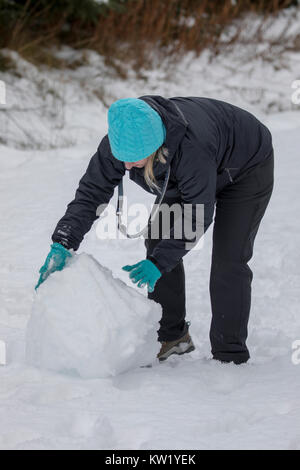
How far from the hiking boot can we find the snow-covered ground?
0.06 metres

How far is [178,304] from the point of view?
292cm

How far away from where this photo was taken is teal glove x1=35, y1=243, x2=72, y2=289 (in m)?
2.44

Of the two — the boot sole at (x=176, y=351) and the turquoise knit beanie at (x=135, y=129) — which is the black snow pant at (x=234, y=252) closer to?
the boot sole at (x=176, y=351)

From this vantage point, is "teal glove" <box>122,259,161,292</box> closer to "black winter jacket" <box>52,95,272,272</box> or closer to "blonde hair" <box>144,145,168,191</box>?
"black winter jacket" <box>52,95,272,272</box>

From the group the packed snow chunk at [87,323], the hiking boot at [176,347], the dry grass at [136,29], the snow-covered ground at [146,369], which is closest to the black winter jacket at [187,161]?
the packed snow chunk at [87,323]

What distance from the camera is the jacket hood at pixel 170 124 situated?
223cm

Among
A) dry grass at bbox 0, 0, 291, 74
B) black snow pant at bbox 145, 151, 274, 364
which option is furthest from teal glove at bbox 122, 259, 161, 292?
dry grass at bbox 0, 0, 291, 74

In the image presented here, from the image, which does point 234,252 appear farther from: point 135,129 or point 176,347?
point 135,129

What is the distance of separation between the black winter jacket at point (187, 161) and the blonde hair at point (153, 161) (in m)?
0.02

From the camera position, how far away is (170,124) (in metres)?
2.23

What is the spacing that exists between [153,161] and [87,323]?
687mm

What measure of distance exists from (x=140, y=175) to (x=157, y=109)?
310mm

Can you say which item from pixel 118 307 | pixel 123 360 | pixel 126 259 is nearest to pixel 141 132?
pixel 118 307

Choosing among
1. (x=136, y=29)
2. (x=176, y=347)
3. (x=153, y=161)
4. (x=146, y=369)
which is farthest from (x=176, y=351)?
(x=136, y=29)
